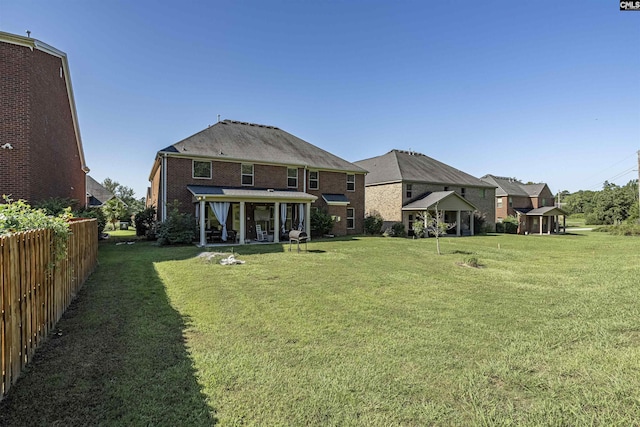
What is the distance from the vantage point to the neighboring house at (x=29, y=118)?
11.1m

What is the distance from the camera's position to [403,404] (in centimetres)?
288

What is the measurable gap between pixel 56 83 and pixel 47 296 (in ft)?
52.0

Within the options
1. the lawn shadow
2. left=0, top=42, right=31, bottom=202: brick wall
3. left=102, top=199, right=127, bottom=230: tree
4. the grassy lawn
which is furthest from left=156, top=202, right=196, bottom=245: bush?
left=102, top=199, right=127, bottom=230: tree

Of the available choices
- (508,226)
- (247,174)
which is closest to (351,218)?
(247,174)

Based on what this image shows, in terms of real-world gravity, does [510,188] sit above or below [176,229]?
above

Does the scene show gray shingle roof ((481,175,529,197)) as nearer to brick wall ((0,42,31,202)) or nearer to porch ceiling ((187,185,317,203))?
porch ceiling ((187,185,317,203))

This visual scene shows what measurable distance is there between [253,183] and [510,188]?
35022 millimetres

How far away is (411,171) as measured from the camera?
95.0 feet

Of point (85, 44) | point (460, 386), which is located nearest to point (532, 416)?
point (460, 386)

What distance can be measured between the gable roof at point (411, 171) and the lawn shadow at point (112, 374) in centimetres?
2470

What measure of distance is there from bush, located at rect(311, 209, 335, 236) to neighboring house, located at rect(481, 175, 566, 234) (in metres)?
25.9

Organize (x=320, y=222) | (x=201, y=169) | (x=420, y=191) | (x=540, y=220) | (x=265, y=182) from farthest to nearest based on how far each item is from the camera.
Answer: (x=540, y=220) < (x=420, y=191) < (x=320, y=222) < (x=265, y=182) < (x=201, y=169)

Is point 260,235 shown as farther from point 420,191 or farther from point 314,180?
point 420,191

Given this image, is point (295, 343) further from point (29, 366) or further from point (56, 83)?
point (56, 83)
